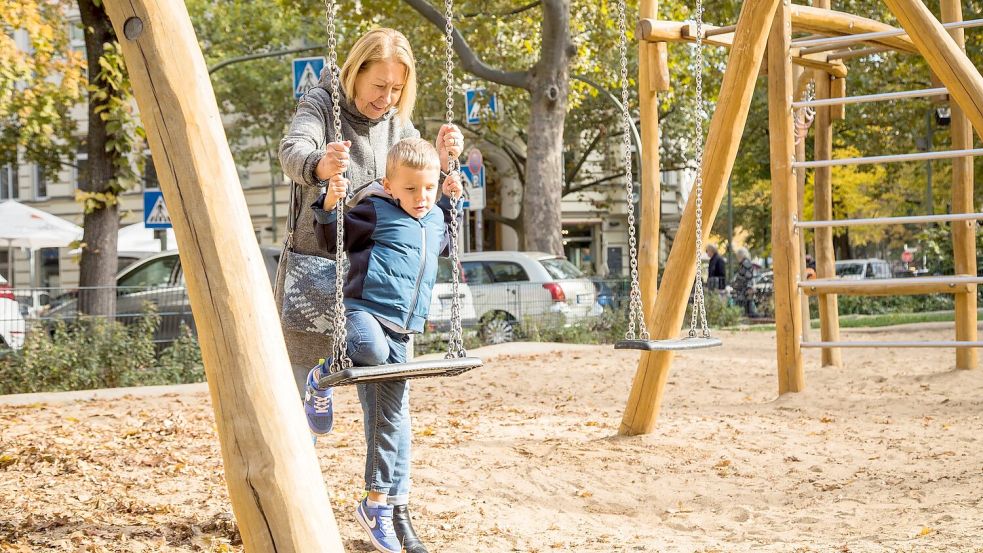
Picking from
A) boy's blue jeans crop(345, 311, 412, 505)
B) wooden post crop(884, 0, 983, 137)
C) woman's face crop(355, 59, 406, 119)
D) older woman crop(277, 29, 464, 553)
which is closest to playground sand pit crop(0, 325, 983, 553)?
boy's blue jeans crop(345, 311, 412, 505)

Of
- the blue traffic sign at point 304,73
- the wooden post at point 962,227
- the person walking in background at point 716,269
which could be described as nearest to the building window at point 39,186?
the person walking in background at point 716,269

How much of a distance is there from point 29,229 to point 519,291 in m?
10.2

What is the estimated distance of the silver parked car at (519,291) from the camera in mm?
14953

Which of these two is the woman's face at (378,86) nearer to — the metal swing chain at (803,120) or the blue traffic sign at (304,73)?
A: the metal swing chain at (803,120)

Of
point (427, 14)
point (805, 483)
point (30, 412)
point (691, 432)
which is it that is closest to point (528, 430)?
point (691, 432)

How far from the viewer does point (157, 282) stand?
14.2 m

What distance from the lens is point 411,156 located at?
144 inches

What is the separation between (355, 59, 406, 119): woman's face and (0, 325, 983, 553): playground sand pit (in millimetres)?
1588

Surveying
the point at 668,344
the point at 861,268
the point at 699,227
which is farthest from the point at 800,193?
the point at 861,268

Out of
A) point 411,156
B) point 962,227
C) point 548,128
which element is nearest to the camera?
point 411,156

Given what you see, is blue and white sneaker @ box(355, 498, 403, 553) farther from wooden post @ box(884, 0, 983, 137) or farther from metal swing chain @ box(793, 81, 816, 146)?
metal swing chain @ box(793, 81, 816, 146)

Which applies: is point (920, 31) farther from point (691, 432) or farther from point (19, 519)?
point (19, 519)

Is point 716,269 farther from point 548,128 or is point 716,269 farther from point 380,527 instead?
point 380,527

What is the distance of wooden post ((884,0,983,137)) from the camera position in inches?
247
